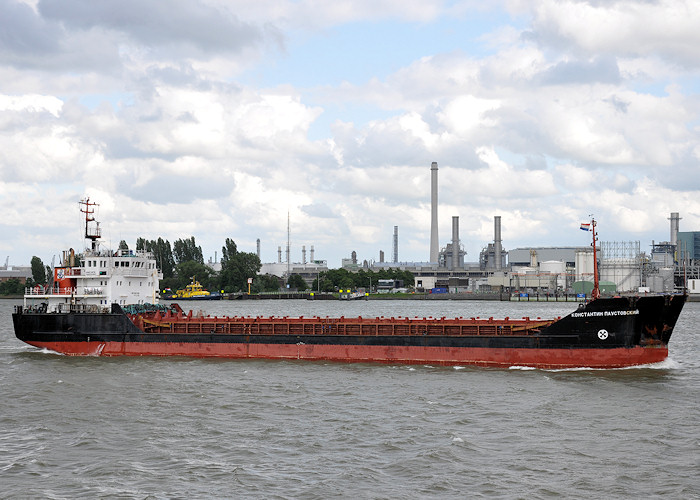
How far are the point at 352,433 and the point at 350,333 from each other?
1439 cm

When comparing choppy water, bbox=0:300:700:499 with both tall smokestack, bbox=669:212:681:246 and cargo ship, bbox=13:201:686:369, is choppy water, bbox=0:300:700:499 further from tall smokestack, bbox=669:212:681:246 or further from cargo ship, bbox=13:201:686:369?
tall smokestack, bbox=669:212:681:246

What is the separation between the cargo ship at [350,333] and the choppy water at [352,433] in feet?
4.20

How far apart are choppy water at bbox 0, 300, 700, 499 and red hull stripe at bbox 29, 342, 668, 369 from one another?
943 mm

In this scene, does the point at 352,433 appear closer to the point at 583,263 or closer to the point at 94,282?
the point at 94,282

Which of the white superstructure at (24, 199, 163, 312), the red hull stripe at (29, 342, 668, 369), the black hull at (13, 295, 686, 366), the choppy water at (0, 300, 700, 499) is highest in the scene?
the white superstructure at (24, 199, 163, 312)

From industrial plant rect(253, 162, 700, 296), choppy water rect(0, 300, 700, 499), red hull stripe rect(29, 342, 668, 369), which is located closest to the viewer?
choppy water rect(0, 300, 700, 499)

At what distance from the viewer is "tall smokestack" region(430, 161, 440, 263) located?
182525 millimetres

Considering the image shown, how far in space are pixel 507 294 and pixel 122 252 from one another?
104265mm

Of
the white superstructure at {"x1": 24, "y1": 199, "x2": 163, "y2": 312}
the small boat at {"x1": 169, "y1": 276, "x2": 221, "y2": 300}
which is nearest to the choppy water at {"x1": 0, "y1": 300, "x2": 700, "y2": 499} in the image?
the white superstructure at {"x1": 24, "y1": 199, "x2": 163, "y2": 312}

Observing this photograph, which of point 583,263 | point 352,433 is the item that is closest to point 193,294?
point 583,263

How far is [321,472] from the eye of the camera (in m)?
16.6

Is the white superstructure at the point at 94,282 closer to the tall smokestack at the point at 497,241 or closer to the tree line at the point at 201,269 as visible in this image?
the tree line at the point at 201,269

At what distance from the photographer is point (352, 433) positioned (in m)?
20.1

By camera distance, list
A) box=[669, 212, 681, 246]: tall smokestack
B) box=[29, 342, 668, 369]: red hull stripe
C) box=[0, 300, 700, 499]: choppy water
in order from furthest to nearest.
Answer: box=[669, 212, 681, 246]: tall smokestack, box=[29, 342, 668, 369]: red hull stripe, box=[0, 300, 700, 499]: choppy water
